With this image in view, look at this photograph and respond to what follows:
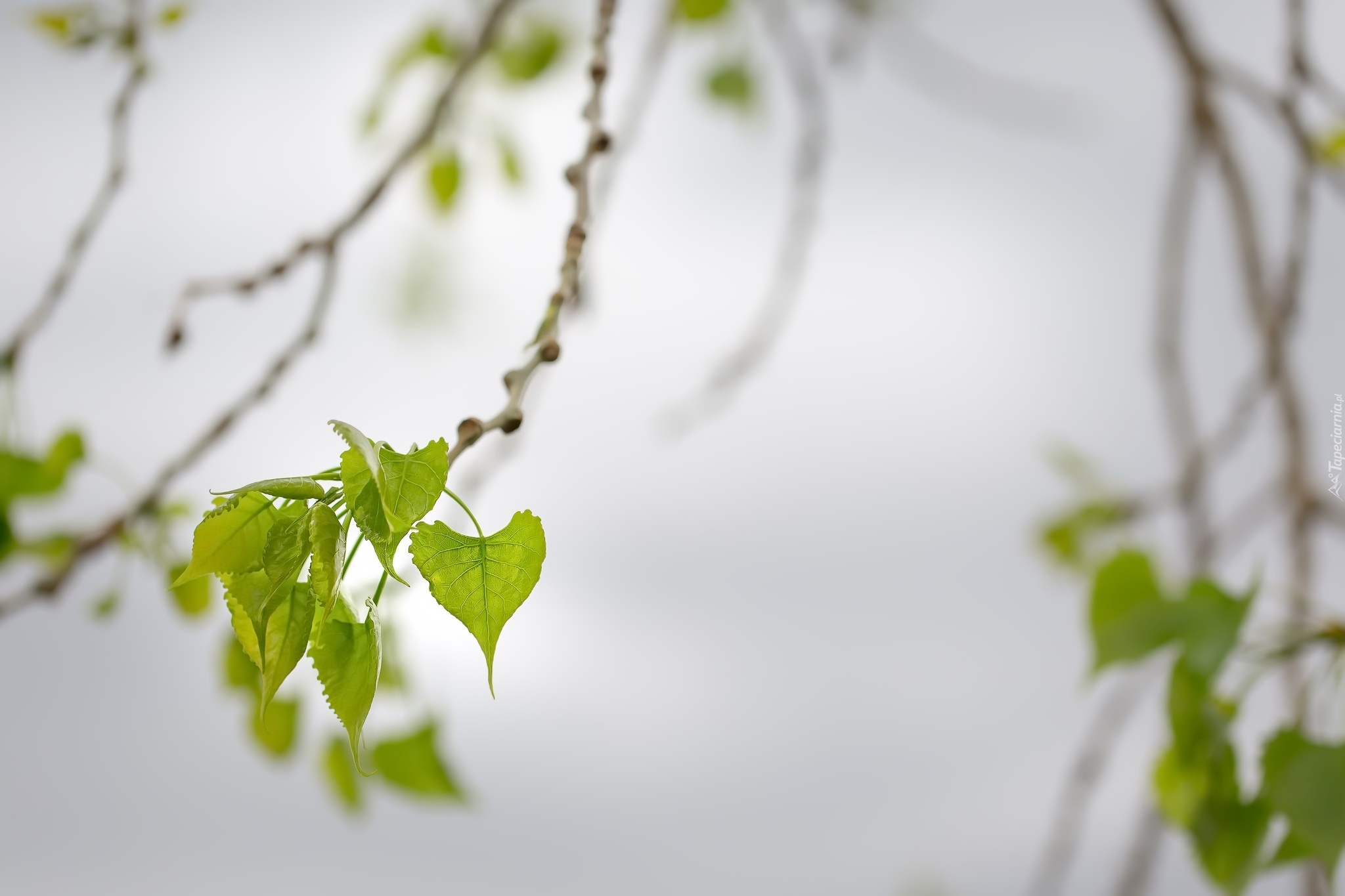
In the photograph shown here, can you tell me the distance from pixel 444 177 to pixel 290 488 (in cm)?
67

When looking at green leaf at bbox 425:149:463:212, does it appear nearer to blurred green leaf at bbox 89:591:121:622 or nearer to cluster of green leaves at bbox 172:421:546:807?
blurred green leaf at bbox 89:591:121:622

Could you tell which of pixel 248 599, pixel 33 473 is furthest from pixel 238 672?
pixel 248 599

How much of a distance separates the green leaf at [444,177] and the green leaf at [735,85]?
0.26m

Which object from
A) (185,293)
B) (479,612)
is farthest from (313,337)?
(479,612)

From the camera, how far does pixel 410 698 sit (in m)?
0.56

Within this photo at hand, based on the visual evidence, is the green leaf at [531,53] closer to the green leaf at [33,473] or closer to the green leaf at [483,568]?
the green leaf at [33,473]

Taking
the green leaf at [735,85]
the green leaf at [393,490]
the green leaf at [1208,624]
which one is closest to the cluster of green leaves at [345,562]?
the green leaf at [393,490]

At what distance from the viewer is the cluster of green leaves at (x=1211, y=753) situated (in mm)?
421

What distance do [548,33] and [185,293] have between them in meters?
0.64

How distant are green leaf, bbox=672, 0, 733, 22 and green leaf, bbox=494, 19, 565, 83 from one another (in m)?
0.12

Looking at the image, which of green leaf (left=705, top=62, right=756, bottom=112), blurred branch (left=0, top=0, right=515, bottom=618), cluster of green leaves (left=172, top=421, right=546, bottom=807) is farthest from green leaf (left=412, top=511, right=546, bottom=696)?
green leaf (left=705, top=62, right=756, bottom=112)

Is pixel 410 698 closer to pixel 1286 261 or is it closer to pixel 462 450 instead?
pixel 462 450

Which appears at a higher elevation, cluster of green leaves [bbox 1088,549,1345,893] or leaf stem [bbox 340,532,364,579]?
leaf stem [bbox 340,532,364,579]

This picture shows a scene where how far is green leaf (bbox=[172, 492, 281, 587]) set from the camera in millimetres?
186
